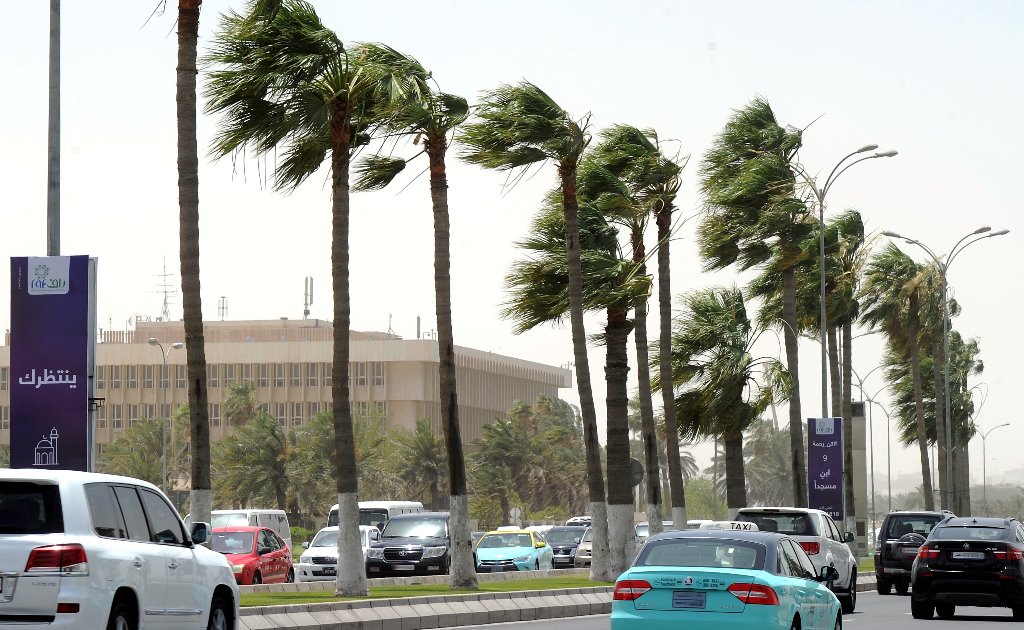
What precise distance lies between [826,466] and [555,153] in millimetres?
15406

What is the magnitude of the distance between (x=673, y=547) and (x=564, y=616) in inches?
499

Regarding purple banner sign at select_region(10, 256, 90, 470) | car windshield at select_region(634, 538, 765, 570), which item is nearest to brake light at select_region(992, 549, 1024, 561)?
car windshield at select_region(634, 538, 765, 570)

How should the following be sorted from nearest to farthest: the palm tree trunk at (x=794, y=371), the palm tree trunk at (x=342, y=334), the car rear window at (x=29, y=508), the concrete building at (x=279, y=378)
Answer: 1. the car rear window at (x=29, y=508)
2. the palm tree trunk at (x=342, y=334)
3. the palm tree trunk at (x=794, y=371)
4. the concrete building at (x=279, y=378)

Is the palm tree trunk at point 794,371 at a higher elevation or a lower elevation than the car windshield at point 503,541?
higher

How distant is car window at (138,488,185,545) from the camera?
45.1 ft

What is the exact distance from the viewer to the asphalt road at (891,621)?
78.9 feet

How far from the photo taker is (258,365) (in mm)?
141125

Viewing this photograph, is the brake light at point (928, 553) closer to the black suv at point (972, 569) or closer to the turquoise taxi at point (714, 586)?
the black suv at point (972, 569)

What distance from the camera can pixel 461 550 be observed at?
103 ft

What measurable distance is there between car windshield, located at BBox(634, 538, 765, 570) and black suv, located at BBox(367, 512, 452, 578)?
26348mm

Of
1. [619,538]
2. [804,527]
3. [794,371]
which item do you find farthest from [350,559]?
[794,371]

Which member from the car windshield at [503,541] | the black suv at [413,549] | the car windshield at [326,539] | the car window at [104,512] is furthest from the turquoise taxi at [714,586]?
the car windshield at [503,541]

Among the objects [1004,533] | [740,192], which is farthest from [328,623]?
[740,192]

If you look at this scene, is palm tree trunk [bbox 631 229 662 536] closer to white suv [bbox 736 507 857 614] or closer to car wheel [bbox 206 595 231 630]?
white suv [bbox 736 507 857 614]
